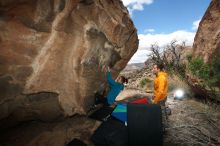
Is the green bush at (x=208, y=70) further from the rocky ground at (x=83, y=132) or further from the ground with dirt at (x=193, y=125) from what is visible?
the rocky ground at (x=83, y=132)

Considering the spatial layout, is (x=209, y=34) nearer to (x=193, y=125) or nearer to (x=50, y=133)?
(x=193, y=125)

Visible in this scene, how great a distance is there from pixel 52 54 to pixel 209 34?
564cm

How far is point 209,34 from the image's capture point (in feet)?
27.4

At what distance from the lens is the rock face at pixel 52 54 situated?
4758 mm

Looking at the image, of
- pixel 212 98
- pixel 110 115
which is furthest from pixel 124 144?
pixel 212 98

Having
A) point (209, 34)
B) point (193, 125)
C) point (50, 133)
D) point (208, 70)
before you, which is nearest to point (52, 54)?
point (50, 133)

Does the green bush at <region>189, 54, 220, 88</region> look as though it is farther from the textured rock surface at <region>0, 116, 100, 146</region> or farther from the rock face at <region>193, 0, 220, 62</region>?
the textured rock surface at <region>0, 116, 100, 146</region>

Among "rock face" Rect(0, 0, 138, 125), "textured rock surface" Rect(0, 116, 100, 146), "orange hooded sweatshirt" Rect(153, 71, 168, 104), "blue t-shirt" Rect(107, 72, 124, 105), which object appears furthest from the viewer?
"blue t-shirt" Rect(107, 72, 124, 105)

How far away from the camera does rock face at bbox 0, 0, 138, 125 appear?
476 cm

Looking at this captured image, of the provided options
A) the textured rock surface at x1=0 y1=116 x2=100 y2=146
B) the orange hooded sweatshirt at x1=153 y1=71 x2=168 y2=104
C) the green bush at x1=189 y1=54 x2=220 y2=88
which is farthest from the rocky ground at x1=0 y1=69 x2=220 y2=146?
the green bush at x1=189 y1=54 x2=220 y2=88

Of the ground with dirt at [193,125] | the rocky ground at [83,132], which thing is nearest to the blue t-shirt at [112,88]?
the rocky ground at [83,132]

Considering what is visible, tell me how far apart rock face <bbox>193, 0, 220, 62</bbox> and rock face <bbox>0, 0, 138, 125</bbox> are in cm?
355

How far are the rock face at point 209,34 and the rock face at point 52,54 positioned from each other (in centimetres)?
355

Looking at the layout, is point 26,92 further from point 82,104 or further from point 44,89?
point 82,104
